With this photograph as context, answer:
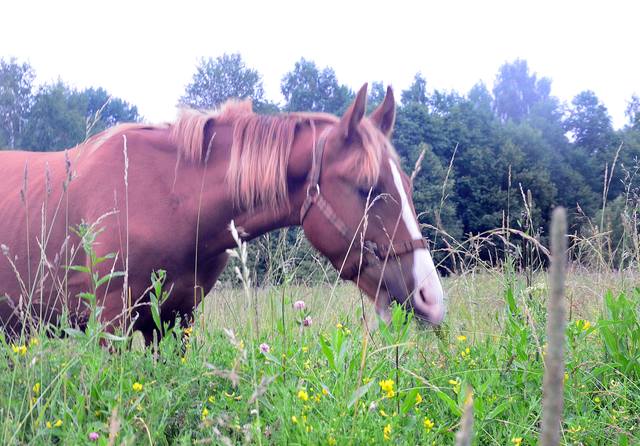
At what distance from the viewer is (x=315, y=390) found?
190cm

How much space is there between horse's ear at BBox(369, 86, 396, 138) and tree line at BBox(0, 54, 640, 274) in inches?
804

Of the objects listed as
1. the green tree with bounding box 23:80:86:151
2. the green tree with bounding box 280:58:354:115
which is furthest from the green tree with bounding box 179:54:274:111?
the green tree with bounding box 23:80:86:151

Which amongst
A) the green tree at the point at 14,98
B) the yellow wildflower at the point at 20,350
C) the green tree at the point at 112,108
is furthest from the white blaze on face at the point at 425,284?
the green tree at the point at 112,108

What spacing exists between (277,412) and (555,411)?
1.49 metres

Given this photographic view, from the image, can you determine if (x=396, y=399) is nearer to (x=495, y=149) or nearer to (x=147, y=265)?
(x=147, y=265)

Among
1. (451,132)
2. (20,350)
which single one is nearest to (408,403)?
(20,350)

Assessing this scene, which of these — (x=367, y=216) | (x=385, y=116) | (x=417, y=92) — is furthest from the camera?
(x=417, y=92)

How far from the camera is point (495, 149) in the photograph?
35.7 metres

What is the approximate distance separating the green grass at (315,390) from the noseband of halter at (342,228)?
0.65m

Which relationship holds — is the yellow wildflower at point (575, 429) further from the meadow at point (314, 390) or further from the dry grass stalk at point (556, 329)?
the dry grass stalk at point (556, 329)

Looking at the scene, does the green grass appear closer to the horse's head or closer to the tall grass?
the tall grass

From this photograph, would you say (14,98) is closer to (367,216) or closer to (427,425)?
(367,216)

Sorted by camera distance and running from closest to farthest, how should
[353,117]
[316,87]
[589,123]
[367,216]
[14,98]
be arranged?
[367,216] < [353,117] < [14,98] < [316,87] < [589,123]

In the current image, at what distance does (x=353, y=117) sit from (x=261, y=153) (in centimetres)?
55
